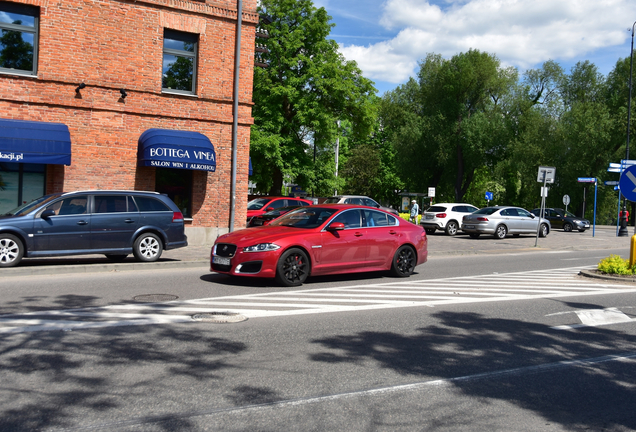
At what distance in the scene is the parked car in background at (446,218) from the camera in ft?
96.3

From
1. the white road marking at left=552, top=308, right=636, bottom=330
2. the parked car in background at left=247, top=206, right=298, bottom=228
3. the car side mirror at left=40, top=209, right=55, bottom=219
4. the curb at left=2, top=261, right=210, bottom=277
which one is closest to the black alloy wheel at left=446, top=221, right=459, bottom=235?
the parked car in background at left=247, top=206, right=298, bottom=228

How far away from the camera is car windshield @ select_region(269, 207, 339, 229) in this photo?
1105cm

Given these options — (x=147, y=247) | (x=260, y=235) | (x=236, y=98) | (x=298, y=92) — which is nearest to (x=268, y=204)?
(x=236, y=98)

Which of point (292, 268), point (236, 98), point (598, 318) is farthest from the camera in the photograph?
point (236, 98)

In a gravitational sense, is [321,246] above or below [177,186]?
below

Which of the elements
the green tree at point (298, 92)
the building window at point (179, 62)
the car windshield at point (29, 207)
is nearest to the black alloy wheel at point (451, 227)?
the green tree at point (298, 92)

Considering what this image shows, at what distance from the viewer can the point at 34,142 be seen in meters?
15.5

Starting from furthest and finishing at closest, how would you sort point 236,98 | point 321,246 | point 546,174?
point 546,174, point 236,98, point 321,246

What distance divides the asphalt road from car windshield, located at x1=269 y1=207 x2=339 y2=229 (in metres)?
1.32

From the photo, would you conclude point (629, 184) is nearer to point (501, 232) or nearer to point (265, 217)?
point (265, 217)

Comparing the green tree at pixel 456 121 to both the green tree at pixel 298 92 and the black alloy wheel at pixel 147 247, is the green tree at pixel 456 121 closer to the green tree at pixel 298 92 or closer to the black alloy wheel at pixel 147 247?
the green tree at pixel 298 92

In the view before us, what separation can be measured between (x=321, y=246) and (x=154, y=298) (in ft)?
10.7

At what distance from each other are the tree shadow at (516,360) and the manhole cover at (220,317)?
1488 millimetres

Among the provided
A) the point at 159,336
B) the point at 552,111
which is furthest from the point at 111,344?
the point at 552,111
